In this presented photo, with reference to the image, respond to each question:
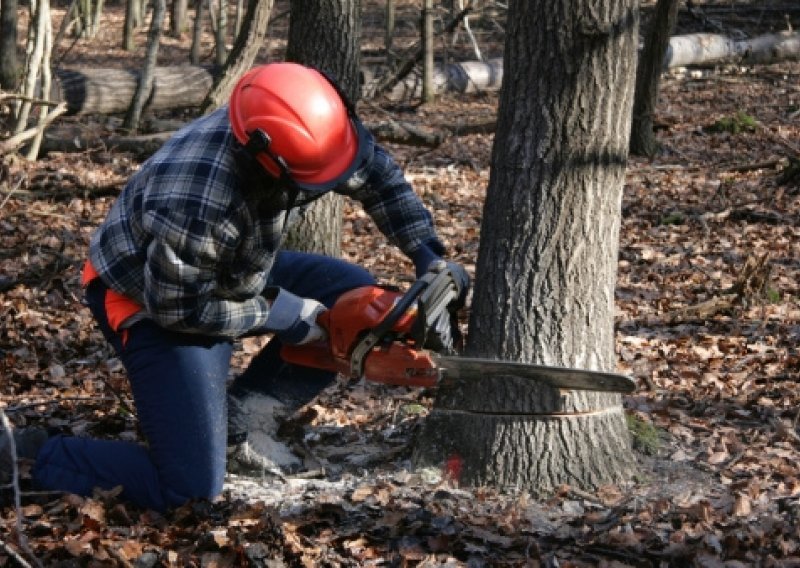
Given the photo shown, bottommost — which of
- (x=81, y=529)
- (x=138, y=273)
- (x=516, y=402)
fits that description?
(x=81, y=529)

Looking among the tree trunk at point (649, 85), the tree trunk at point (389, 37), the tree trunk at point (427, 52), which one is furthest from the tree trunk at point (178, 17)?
the tree trunk at point (649, 85)

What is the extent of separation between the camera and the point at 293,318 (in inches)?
160

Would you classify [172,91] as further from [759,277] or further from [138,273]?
A: [138,273]

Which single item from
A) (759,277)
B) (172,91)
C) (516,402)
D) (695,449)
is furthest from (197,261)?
(172,91)

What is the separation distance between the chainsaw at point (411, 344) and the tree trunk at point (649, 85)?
8.09 m

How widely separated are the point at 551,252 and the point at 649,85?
8.28m

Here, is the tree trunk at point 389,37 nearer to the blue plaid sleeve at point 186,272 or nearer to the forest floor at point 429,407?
the forest floor at point 429,407

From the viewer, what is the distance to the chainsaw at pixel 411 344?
3.87m

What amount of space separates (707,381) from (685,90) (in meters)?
12.5

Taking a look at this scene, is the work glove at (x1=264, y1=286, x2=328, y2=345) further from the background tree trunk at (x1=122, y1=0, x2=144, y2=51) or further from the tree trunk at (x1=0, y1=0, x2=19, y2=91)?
the background tree trunk at (x1=122, y1=0, x2=144, y2=51)

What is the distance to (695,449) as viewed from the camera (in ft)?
14.8

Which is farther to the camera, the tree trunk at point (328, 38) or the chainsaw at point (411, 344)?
the tree trunk at point (328, 38)

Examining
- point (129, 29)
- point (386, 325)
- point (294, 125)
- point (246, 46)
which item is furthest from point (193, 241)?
point (129, 29)

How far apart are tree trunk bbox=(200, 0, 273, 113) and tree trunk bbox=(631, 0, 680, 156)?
174 inches
